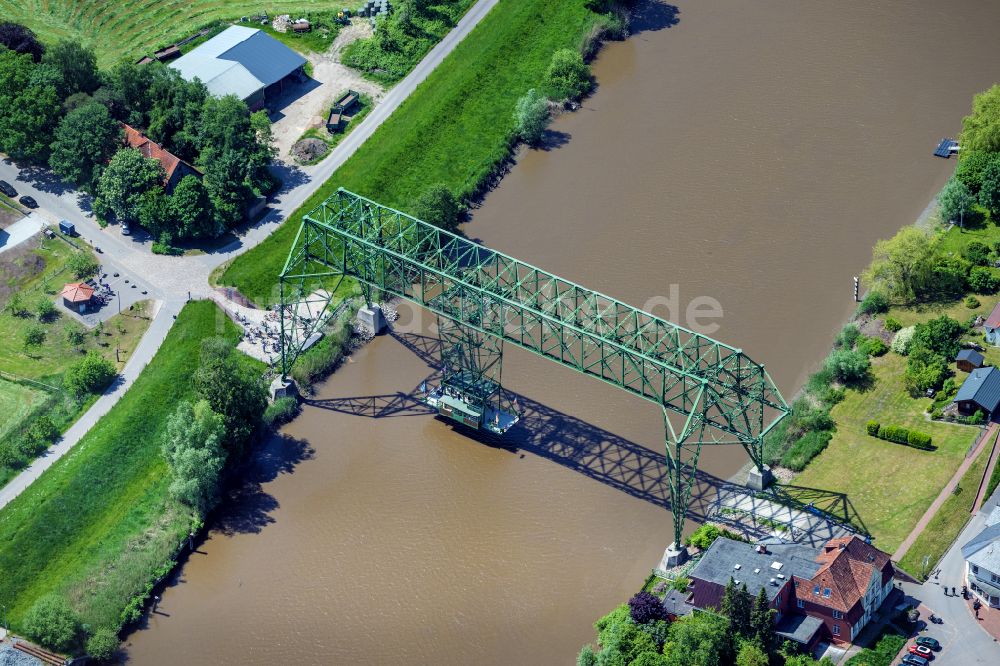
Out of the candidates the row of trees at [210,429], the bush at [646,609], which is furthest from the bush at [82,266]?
the bush at [646,609]

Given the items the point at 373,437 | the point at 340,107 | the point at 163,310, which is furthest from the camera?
the point at 340,107

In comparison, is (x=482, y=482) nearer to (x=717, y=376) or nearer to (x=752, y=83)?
(x=717, y=376)

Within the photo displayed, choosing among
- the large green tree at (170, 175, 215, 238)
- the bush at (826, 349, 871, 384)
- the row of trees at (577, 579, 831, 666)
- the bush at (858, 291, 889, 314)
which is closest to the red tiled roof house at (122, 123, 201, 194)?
the large green tree at (170, 175, 215, 238)

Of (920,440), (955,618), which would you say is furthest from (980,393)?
(955,618)

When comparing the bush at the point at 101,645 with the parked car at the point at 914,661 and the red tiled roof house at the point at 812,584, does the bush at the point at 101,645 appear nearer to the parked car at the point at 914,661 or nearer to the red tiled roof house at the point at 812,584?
the red tiled roof house at the point at 812,584

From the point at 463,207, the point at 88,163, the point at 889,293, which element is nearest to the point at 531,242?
the point at 463,207

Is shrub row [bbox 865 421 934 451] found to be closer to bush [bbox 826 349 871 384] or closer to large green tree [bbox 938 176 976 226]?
bush [bbox 826 349 871 384]

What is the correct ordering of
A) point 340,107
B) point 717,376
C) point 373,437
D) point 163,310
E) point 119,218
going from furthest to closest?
point 340,107 < point 119,218 < point 163,310 < point 373,437 < point 717,376
